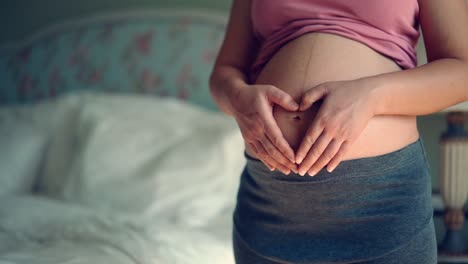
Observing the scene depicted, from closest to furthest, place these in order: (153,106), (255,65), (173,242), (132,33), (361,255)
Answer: (361,255)
(255,65)
(173,242)
(153,106)
(132,33)

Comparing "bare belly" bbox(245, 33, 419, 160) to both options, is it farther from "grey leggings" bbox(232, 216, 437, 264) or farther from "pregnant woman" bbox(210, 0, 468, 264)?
"grey leggings" bbox(232, 216, 437, 264)

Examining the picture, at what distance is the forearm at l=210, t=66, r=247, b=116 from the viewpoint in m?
0.90

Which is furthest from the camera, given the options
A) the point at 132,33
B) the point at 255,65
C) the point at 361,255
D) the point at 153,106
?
the point at 132,33

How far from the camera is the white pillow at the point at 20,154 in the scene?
2.00 metres

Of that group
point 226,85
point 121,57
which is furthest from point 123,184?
point 226,85

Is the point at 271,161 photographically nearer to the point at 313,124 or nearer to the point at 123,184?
the point at 313,124

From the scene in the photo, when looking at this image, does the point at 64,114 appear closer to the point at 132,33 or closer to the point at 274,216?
the point at 132,33

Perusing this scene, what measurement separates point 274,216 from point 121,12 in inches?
63.8

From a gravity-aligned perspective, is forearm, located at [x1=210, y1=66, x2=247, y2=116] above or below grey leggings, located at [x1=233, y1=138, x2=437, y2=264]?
above

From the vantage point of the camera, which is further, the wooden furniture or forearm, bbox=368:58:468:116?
the wooden furniture

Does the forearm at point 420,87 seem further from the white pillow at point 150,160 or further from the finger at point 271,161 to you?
the white pillow at point 150,160

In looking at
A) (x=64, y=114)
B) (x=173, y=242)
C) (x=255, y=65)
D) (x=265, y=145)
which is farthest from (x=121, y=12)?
(x=265, y=145)

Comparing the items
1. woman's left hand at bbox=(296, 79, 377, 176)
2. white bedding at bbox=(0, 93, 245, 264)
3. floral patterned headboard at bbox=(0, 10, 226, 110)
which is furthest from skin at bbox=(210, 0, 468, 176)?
floral patterned headboard at bbox=(0, 10, 226, 110)

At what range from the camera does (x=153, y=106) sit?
6.28 ft
